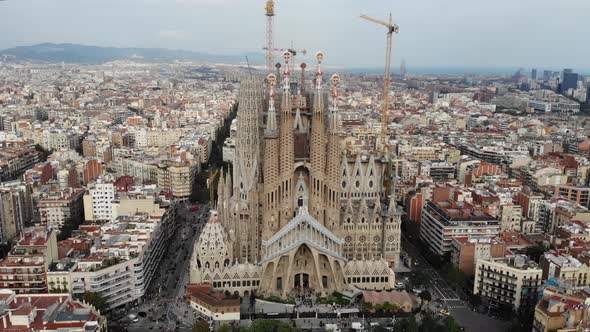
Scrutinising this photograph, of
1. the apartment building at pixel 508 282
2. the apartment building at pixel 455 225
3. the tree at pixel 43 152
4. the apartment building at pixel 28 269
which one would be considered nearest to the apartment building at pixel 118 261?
the apartment building at pixel 28 269

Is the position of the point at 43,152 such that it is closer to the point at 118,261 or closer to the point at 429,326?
the point at 118,261

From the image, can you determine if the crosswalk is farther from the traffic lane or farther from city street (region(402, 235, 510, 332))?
the traffic lane

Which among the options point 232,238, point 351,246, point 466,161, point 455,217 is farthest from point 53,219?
point 466,161

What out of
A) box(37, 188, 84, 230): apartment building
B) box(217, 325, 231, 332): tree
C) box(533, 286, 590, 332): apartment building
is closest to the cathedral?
box(217, 325, 231, 332): tree

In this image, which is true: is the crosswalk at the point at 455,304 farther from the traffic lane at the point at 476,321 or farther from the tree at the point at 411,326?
the tree at the point at 411,326

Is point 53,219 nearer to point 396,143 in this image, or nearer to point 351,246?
point 351,246

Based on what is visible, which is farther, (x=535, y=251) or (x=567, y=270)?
(x=535, y=251)

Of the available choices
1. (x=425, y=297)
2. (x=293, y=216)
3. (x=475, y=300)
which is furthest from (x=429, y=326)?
(x=293, y=216)
